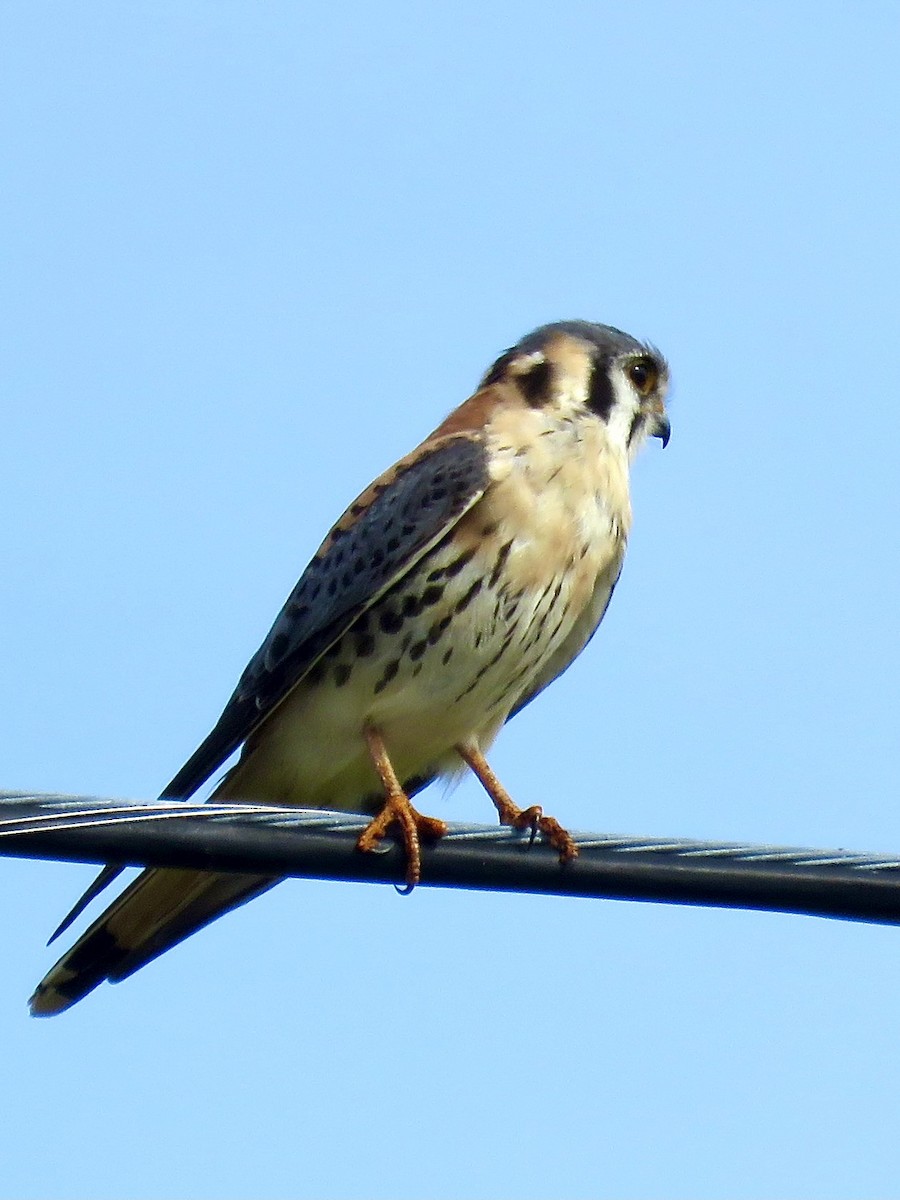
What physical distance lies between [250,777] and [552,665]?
1.03 m

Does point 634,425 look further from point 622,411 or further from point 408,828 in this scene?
point 408,828

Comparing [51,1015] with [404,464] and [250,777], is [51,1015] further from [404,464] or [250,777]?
[404,464]

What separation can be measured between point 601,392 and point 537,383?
0.70 ft

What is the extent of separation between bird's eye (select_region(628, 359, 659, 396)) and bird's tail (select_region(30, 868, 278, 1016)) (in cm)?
217

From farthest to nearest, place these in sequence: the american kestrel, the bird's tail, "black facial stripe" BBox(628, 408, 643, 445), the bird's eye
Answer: the bird's eye
"black facial stripe" BBox(628, 408, 643, 445)
the american kestrel
the bird's tail

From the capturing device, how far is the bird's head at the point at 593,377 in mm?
5883

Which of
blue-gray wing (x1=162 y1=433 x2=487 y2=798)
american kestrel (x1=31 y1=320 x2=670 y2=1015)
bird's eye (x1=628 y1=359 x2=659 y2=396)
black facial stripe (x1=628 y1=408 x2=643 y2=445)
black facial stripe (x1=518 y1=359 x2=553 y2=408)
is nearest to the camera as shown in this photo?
american kestrel (x1=31 y1=320 x2=670 y2=1015)

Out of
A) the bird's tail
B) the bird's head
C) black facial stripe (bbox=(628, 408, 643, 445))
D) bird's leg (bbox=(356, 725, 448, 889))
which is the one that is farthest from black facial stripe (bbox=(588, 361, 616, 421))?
the bird's tail

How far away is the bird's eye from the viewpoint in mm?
6211

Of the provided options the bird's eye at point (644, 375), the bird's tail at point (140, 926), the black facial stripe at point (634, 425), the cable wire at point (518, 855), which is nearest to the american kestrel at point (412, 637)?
the bird's tail at point (140, 926)

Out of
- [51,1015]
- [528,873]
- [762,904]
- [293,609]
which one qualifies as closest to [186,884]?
[51,1015]

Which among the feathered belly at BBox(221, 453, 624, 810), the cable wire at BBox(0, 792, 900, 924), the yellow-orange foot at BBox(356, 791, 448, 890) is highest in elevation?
the feathered belly at BBox(221, 453, 624, 810)

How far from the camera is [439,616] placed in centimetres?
509

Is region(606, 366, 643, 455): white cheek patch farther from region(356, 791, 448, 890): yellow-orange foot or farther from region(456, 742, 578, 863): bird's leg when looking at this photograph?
region(356, 791, 448, 890): yellow-orange foot
